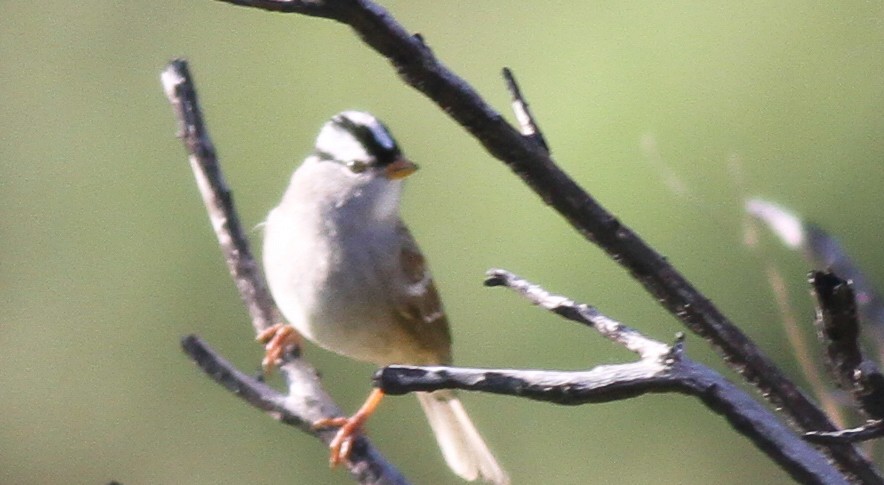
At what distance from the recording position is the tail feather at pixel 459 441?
3.15 feet

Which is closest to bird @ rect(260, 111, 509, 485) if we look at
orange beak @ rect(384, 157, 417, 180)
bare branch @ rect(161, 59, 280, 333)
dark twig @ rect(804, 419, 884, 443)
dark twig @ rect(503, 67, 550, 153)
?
orange beak @ rect(384, 157, 417, 180)

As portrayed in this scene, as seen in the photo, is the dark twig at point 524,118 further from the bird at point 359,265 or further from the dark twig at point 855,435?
the bird at point 359,265

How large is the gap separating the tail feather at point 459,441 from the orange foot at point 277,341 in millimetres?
124

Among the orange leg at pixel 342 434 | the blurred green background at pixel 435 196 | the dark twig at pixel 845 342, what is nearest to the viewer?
the dark twig at pixel 845 342

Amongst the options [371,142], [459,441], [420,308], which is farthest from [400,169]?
[459,441]

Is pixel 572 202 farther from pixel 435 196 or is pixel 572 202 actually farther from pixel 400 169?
pixel 435 196

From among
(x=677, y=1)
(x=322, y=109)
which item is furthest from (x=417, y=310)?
(x=677, y=1)

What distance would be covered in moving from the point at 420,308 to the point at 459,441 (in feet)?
0.45

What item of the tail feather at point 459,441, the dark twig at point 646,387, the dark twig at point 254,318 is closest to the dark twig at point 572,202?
the dark twig at point 646,387

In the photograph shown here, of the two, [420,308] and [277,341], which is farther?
[420,308]

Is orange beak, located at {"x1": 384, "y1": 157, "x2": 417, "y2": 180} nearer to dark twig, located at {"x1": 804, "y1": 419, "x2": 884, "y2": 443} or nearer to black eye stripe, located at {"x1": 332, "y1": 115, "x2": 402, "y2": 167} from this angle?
black eye stripe, located at {"x1": 332, "y1": 115, "x2": 402, "y2": 167}

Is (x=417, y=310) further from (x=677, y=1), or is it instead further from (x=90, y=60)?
(x=90, y=60)

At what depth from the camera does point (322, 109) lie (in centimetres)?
129

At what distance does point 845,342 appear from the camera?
292mm
